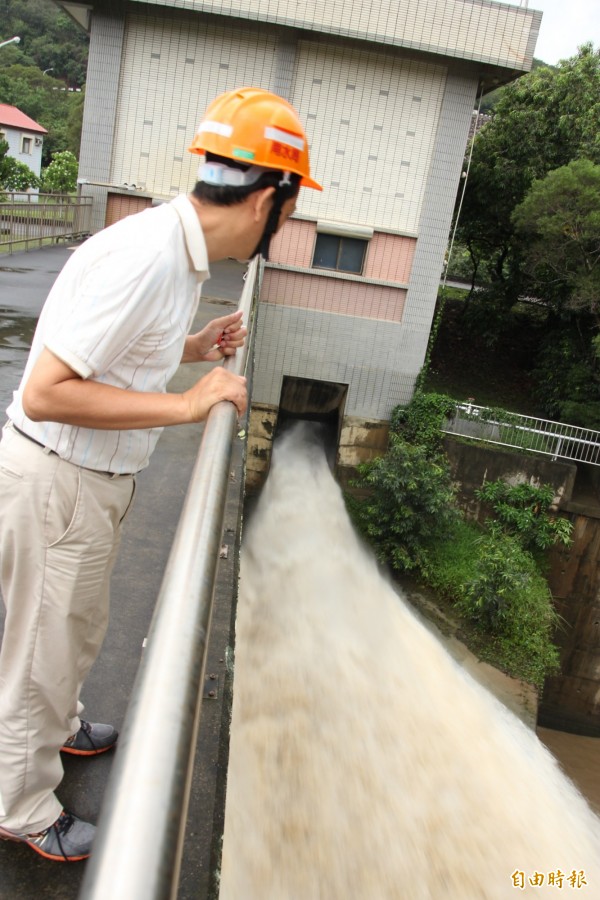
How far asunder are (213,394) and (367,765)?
4.79 meters

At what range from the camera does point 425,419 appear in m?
13.1

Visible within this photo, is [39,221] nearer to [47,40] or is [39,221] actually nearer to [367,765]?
[367,765]

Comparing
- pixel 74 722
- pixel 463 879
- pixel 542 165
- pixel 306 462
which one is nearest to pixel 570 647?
pixel 306 462

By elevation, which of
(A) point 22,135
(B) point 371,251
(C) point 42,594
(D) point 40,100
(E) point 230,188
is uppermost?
(D) point 40,100

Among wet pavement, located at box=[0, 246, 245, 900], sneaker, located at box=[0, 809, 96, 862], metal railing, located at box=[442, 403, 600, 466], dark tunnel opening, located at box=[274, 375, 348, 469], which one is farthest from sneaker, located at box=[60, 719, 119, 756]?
dark tunnel opening, located at box=[274, 375, 348, 469]

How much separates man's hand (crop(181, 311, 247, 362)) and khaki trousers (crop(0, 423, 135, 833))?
63cm

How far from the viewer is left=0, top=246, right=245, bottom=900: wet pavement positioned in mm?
1710

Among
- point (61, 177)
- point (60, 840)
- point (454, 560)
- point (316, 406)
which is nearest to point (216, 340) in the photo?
point (60, 840)

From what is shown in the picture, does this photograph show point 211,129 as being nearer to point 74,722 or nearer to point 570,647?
point 74,722

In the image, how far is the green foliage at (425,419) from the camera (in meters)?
12.9

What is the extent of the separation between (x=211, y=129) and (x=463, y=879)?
5.30m

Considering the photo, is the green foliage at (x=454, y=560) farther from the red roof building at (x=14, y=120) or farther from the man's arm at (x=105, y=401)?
the red roof building at (x=14, y=120)

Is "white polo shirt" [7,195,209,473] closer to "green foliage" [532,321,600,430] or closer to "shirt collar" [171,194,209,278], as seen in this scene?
"shirt collar" [171,194,209,278]

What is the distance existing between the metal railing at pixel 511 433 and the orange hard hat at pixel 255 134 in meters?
11.8
